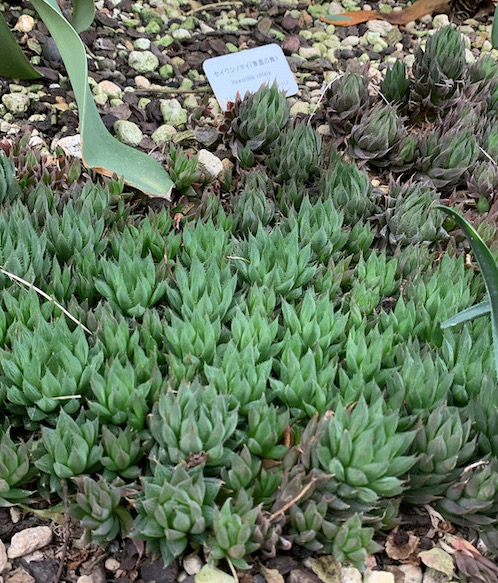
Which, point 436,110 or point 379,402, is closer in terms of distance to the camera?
point 379,402

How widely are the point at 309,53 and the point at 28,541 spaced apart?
216cm

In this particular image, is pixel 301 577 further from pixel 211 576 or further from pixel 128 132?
pixel 128 132

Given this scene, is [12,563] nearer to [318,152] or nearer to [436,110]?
[318,152]

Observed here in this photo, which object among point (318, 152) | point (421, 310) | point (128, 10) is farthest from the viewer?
point (128, 10)

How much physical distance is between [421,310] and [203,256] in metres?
0.50

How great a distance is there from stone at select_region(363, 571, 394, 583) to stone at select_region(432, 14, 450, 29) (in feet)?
8.44

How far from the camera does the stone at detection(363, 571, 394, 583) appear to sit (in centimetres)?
107

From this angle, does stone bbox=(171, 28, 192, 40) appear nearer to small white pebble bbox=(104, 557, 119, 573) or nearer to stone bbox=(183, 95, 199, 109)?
stone bbox=(183, 95, 199, 109)

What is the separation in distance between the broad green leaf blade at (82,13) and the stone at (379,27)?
1.35 meters

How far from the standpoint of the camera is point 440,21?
293 centimetres

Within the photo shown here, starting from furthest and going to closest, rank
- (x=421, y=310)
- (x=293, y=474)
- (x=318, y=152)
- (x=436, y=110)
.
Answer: (x=436, y=110) → (x=318, y=152) → (x=421, y=310) → (x=293, y=474)

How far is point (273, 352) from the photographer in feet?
4.12

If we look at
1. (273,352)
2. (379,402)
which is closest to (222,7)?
(273,352)

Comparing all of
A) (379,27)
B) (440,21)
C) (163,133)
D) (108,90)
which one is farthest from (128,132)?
(440,21)
